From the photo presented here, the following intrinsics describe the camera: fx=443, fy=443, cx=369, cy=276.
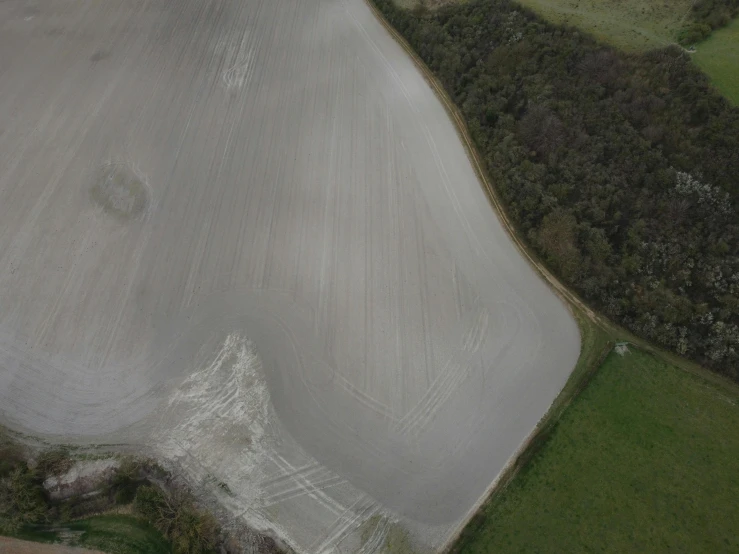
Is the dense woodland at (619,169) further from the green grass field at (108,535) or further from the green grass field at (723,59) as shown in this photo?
the green grass field at (108,535)

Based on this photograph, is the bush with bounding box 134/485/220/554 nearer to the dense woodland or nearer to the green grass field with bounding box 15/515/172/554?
the green grass field with bounding box 15/515/172/554

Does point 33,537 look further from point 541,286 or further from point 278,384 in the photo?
point 541,286

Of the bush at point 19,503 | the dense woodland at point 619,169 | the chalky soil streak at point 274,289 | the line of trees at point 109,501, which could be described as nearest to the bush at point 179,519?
the line of trees at point 109,501

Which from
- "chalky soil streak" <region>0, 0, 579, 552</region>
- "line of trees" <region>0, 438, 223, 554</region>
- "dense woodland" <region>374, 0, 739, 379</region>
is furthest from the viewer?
"dense woodland" <region>374, 0, 739, 379</region>

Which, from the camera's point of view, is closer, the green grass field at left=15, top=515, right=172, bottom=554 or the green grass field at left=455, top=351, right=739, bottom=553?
the green grass field at left=455, top=351, right=739, bottom=553

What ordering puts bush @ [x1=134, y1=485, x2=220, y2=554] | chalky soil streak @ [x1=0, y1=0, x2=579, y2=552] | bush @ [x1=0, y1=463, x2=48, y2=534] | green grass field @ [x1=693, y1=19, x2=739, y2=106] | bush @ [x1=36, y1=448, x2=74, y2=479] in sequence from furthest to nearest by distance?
green grass field @ [x1=693, y1=19, x2=739, y2=106], chalky soil streak @ [x1=0, y1=0, x2=579, y2=552], bush @ [x1=36, y1=448, x2=74, y2=479], bush @ [x1=0, y1=463, x2=48, y2=534], bush @ [x1=134, y1=485, x2=220, y2=554]

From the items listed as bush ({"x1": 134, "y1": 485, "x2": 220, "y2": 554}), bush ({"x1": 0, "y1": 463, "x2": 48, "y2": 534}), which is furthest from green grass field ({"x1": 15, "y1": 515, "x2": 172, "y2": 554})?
bush ({"x1": 0, "y1": 463, "x2": 48, "y2": 534})

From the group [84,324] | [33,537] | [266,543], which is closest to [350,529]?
[266,543]
